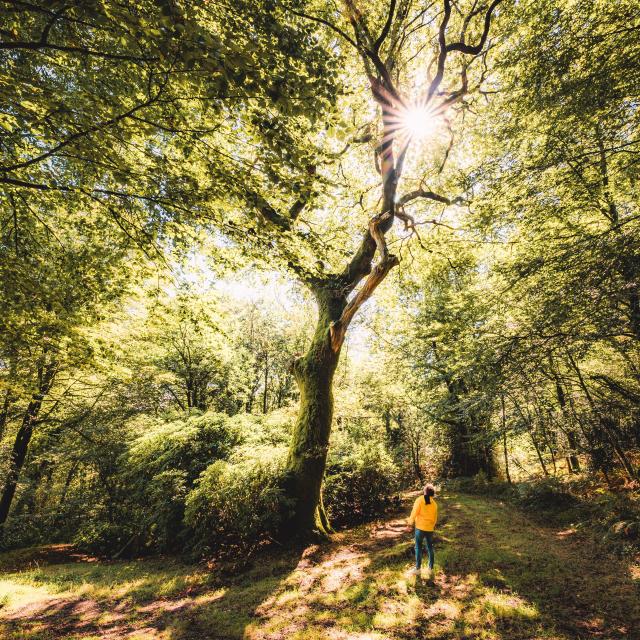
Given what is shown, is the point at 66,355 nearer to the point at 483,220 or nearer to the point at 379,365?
the point at 483,220

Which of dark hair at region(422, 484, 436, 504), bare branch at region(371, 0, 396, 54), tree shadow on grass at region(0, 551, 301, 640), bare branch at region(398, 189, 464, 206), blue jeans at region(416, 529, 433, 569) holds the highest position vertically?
bare branch at region(371, 0, 396, 54)

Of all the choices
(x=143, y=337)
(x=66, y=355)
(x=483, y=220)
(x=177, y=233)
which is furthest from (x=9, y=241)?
(x=483, y=220)

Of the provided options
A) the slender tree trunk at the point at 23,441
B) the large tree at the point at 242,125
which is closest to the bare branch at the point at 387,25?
the large tree at the point at 242,125

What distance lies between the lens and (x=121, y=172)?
402 cm

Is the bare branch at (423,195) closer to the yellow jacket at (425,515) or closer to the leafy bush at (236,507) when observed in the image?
the yellow jacket at (425,515)

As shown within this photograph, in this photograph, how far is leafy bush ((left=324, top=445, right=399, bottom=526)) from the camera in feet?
30.9

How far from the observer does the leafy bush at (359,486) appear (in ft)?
30.9

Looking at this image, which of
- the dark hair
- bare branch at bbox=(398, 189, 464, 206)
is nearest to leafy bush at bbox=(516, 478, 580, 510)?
the dark hair

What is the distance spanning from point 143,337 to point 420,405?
13556 millimetres

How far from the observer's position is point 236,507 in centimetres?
709

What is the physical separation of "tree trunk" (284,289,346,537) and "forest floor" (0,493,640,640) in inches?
29.9

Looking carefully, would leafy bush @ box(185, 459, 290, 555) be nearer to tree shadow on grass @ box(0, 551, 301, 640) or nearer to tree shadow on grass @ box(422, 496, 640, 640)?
tree shadow on grass @ box(0, 551, 301, 640)

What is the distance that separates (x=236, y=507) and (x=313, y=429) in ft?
8.04

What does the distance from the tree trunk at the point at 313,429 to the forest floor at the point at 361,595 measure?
759 mm
